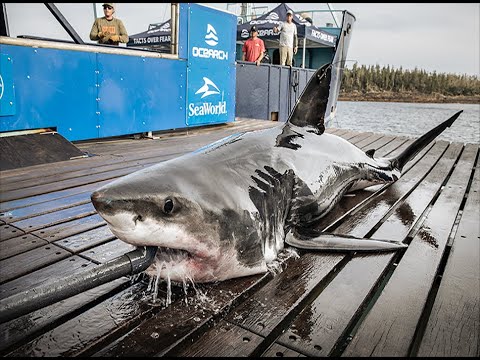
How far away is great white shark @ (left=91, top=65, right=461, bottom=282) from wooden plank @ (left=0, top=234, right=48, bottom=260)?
0.87m

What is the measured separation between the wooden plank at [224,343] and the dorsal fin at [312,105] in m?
1.49

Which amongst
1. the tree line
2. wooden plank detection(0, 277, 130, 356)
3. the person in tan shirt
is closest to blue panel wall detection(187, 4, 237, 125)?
the person in tan shirt

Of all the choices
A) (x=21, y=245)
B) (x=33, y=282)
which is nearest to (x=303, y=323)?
(x=33, y=282)

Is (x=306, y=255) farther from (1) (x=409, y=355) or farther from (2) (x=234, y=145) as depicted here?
(1) (x=409, y=355)

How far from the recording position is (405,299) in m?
1.64

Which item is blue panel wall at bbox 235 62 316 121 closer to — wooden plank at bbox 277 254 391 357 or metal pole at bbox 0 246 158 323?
wooden plank at bbox 277 254 391 357

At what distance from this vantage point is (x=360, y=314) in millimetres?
1541

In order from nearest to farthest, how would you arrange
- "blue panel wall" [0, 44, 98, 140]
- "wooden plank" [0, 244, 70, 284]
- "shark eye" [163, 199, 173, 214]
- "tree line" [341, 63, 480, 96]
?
1. "shark eye" [163, 199, 173, 214]
2. "wooden plank" [0, 244, 70, 284]
3. "blue panel wall" [0, 44, 98, 140]
4. "tree line" [341, 63, 480, 96]

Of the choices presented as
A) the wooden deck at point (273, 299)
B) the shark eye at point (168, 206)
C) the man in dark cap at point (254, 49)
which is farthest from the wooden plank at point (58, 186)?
the man in dark cap at point (254, 49)

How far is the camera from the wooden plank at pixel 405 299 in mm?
1339

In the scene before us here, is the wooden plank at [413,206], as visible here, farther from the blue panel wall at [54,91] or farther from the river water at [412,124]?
the river water at [412,124]

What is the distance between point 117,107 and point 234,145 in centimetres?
385

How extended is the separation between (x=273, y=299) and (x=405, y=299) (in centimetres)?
54

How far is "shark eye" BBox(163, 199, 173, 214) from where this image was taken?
4.50 ft
